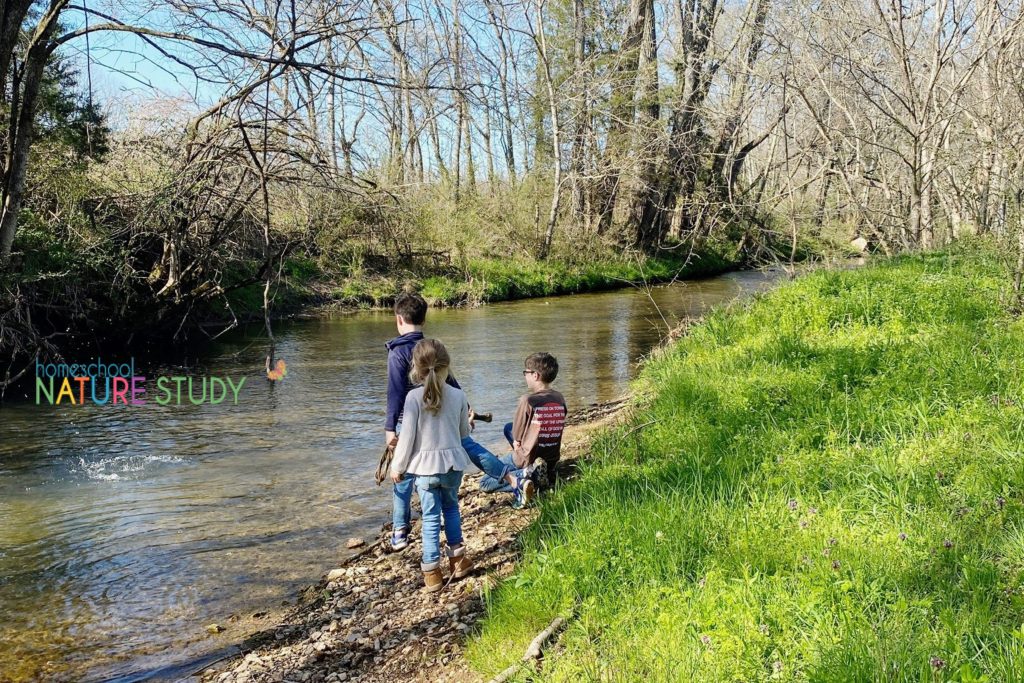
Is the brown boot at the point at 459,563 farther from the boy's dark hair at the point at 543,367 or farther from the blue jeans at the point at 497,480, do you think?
the boy's dark hair at the point at 543,367

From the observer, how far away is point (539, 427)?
596cm

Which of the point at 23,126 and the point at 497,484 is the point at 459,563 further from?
the point at 23,126

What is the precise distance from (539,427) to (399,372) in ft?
4.06

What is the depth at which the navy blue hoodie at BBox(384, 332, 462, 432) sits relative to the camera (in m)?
5.37

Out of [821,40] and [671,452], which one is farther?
[821,40]

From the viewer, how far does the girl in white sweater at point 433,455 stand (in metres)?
4.62

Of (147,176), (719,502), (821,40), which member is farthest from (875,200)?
(147,176)

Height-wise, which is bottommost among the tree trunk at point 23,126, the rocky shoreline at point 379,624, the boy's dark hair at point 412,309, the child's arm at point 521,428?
the rocky shoreline at point 379,624

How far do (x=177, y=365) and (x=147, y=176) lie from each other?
3195mm

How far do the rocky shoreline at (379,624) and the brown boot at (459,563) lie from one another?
0.05 meters

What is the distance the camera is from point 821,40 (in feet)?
38.7

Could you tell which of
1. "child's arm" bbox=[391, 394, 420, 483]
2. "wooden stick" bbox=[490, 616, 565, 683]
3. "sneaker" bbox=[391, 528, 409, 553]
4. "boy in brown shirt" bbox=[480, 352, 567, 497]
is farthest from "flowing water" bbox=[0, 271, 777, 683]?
"wooden stick" bbox=[490, 616, 565, 683]

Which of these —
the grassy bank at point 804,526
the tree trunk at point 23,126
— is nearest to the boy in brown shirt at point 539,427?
the grassy bank at point 804,526

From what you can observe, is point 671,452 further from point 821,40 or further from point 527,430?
point 821,40
